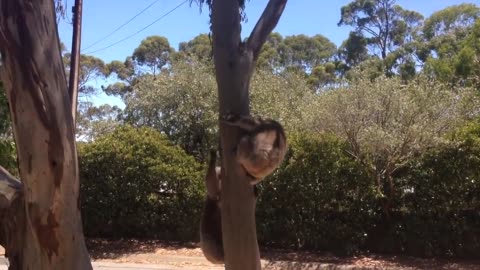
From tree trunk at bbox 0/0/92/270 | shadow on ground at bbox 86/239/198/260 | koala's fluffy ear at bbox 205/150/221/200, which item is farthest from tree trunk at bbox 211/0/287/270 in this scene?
shadow on ground at bbox 86/239/198/260

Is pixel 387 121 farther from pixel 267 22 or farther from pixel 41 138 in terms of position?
pixel 41 138

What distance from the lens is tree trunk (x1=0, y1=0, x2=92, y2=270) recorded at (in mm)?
3799

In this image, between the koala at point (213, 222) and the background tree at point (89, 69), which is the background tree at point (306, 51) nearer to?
the background tree at point (89, 69)

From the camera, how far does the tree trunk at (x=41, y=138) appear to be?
3.80 metres

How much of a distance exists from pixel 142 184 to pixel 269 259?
3.62m

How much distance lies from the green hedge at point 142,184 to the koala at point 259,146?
11414 mm

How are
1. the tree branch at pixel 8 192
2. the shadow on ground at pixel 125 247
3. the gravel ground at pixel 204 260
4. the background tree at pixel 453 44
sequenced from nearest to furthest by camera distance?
1. the tree branch at pixel 8 192
2. the gravel ground at pixel 204 260
3. the shadow on ground at pixel 125 247
4. the background tree at pixel 453 44

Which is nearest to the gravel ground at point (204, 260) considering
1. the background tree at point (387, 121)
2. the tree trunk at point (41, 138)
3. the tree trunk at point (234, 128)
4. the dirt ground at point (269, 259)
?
the dirt ground at point (269, 259)

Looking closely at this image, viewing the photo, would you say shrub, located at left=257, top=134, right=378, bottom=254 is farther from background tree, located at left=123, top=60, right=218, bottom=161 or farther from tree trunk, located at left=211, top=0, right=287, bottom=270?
tree trunk, located at left=211, top=0, right=287, bottom=270

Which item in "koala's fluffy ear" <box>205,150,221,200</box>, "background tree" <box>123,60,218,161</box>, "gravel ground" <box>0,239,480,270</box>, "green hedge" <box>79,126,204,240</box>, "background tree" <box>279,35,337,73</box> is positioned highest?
"background tree" <box>279,35,337,73</box>

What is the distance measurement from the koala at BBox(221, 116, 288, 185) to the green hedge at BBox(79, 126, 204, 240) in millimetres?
11414

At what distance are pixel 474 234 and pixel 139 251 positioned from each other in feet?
23.6

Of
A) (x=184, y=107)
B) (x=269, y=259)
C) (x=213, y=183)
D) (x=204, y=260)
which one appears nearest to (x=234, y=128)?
(x=213, y=183)

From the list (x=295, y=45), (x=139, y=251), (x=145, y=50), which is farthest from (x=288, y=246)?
(x=295, y=45)
